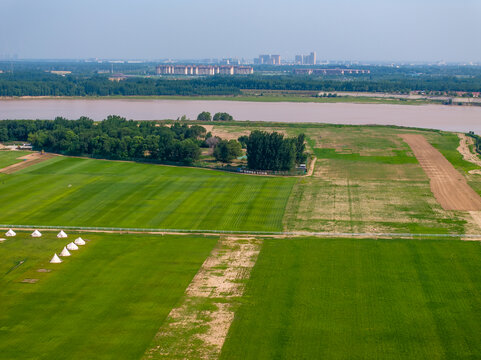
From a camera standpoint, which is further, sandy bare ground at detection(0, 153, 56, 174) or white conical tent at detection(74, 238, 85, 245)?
sandy bare ground at detection(0, 153, 56, 174)

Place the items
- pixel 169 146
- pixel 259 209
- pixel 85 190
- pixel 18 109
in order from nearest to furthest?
pixel 259 209 → pixel 85 190 → pixel 169 146 → pixel 18 109

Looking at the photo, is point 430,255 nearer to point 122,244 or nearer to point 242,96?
point 122,244

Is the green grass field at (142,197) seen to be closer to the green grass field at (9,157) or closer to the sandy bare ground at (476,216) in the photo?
the green grass field at (9,157)

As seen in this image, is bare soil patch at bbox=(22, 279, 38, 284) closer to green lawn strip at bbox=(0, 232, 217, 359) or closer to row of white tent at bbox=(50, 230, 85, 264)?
green lawn strip at bbox=(0, 232, 217, 359)

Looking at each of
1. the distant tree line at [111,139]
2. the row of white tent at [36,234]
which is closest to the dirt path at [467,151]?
the distant tree line at [111,139]

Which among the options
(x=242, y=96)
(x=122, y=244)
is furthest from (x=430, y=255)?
(x=242, y=96)

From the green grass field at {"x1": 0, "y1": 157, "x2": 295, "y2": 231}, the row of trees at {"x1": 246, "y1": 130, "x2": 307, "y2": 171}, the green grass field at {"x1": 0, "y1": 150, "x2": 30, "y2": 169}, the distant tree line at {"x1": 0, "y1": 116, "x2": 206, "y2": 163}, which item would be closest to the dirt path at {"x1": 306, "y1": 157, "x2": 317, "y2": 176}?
the row of trees at {"x1": 246, "y1": 130, "x2": 307, "y2": 171}
